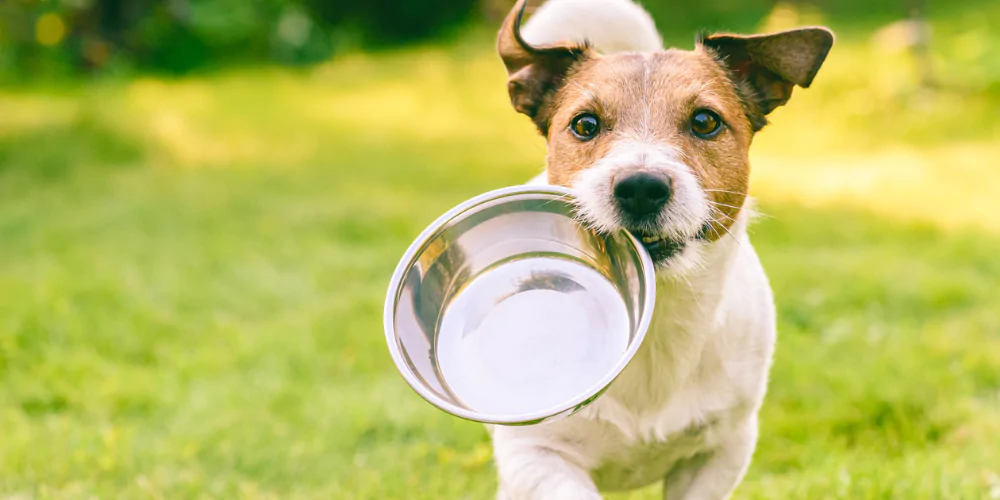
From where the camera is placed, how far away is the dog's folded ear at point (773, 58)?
3062mm

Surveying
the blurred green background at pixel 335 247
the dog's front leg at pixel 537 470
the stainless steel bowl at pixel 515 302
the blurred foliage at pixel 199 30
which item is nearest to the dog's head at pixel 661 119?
the stainless steel bowl at pixel 515 302

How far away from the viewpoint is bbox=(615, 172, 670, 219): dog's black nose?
2.66 meters

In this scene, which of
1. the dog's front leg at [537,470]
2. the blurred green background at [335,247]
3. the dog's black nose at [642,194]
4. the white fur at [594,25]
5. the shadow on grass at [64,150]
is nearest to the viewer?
the dog's black nose at [642,194]

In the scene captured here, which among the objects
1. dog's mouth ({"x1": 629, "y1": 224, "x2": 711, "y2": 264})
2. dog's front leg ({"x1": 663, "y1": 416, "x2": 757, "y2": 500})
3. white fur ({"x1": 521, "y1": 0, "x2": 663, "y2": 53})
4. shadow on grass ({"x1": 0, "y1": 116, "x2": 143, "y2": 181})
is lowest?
shadow on grass ({"x1": 0, "y1": 116, "x2": 143, "y2": 181})

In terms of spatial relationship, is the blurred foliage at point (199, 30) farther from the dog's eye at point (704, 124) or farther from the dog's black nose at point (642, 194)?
the dog's black nose at point (642, 194)

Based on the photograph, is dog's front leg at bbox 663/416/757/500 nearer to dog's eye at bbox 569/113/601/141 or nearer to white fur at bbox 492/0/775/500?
white fur at bbox 492/0/775/500

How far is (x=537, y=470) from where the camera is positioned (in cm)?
284

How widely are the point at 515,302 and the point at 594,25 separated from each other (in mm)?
1450

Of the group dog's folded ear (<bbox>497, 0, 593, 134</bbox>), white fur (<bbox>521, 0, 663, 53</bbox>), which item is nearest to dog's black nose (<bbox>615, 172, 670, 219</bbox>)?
dog's folded ear (<bbox>497, 0, 593, 134</bbox>)

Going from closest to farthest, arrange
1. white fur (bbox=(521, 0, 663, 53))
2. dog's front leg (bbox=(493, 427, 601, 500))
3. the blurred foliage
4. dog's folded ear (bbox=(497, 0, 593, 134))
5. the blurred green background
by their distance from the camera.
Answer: dog's front leg (bbox=(493, 427, 601, 500)), dog's folded ear (bbox=(497, 0, 593, 134)), white fur (bbox=(521, 0, 663, 53)), the blurred green background, the blurred foliage

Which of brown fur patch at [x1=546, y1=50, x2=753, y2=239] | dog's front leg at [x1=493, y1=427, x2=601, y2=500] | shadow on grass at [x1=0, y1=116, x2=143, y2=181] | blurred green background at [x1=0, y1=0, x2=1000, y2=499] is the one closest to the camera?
dog's front leg at [x1=493, y1=427, x2=601, y2=500]

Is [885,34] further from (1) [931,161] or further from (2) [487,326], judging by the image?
(2) [487,326]

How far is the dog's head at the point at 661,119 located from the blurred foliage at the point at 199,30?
10.5 m

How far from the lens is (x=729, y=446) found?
316cm
